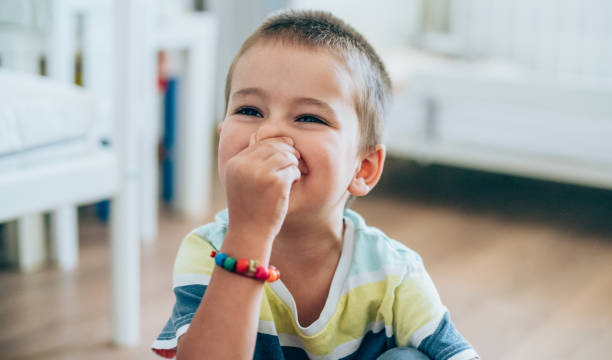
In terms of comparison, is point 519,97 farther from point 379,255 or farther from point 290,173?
point 290,173

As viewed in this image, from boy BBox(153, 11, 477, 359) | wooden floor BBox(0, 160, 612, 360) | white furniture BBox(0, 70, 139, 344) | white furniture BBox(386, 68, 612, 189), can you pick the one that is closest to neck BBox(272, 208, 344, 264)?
boy BBox(153, 11, 477, 359)

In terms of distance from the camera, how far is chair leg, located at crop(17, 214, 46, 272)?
156cm

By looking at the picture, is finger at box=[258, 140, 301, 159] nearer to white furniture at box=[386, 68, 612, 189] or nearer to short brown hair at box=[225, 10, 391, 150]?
short brown hair at box=[225, 10, 391, 150]

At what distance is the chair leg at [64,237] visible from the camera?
1.58 metres

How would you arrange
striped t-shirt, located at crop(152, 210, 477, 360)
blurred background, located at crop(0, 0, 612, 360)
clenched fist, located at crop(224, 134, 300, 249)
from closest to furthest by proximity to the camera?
clenched fist, located at crop(224, 134, 300, 249)
striped t-shirt, located at crop(152, 210, 477, 360)
blurred background, located at crop(0, 0, 612, 360)

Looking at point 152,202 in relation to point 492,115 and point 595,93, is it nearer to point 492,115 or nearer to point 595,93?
point 492,115

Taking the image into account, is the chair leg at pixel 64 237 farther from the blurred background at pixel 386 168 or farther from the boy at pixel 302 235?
the boy at pixel 302 235

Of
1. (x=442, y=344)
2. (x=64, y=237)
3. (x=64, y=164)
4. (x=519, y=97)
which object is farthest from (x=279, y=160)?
(x=519, y=97)

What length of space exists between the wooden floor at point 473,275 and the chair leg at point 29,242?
4 cm

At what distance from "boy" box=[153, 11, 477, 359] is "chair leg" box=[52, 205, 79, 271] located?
86 centimetres

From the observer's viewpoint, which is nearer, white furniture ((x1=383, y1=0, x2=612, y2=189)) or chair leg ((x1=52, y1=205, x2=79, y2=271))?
chair leg ((x1=52, y1=205, x2=79, y2=271))

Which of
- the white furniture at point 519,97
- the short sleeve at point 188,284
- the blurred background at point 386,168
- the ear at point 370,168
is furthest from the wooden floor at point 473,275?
the ear at point 370,168

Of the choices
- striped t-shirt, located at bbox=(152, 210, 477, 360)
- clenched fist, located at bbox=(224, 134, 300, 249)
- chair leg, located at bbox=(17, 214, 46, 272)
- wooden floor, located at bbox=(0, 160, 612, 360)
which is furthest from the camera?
chair leg, located at bbox=(17, 214, 46, 272)

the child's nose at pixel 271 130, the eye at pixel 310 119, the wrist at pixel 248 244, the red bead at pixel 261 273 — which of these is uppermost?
the eye at pixel 310 119
